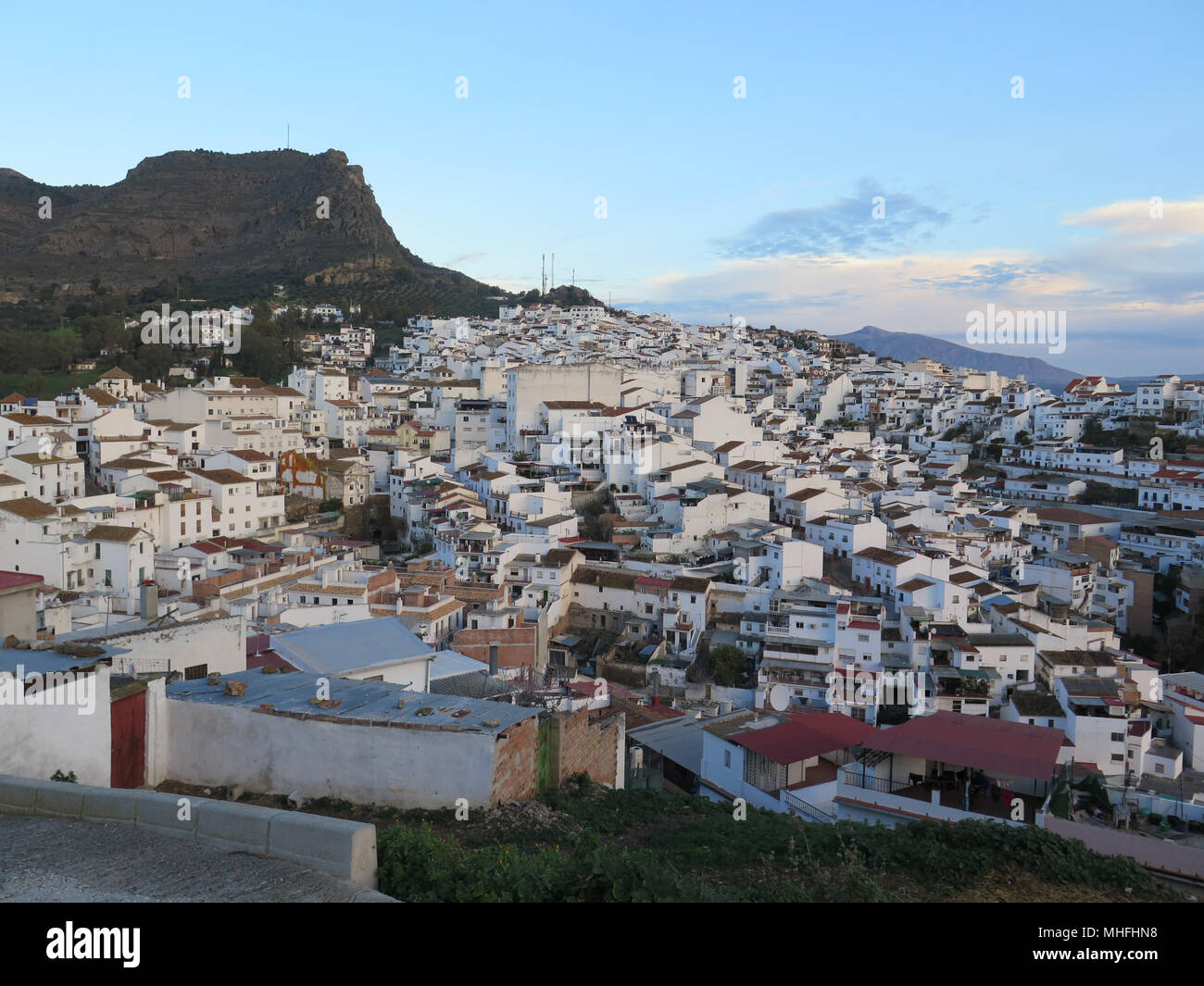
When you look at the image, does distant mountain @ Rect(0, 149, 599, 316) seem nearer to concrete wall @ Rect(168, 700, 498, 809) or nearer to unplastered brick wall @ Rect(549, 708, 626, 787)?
unplastered brick wall @ Rect(549, 708, 626, 787)

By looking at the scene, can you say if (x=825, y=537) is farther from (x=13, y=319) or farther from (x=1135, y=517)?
(x=13, y=319)

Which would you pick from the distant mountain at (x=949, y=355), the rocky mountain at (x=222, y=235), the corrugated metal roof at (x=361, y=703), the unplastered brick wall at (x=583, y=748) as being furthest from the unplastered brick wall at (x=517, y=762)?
the distant mountain at (x=949, y=355)

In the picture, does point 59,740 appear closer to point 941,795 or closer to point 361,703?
point 361,703

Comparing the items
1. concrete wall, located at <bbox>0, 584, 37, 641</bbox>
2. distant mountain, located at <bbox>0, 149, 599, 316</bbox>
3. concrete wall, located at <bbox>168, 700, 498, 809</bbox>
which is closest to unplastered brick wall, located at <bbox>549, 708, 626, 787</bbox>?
concrete wall, located at <bbox>168, 700, 498, 809</bbox>

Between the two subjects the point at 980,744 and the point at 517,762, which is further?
the point at 980,744

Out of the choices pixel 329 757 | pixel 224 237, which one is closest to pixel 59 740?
pixel 329 757

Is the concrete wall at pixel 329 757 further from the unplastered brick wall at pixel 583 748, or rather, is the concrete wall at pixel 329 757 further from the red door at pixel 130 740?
the unplastered brick wall at pixel 583 748
